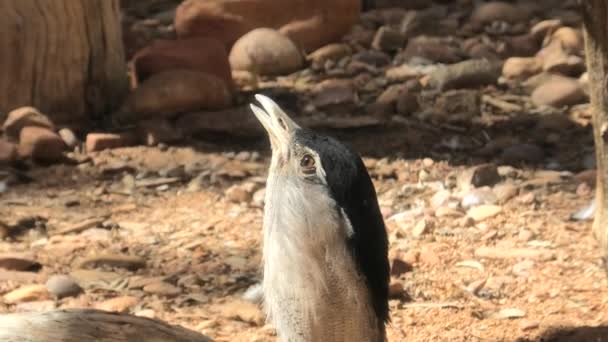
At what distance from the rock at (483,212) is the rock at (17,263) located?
1.79m

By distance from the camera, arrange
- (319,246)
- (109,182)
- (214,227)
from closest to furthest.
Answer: (319,246)
(214,227)
(109,182)

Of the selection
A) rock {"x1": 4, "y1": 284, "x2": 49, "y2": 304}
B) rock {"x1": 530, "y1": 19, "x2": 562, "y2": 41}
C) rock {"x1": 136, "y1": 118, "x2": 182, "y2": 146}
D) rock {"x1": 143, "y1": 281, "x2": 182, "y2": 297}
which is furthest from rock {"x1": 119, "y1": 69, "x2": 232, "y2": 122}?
rock {"x1": 530, "y1": 19, "x2": 562, "y2": 41}

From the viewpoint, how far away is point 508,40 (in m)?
7.80

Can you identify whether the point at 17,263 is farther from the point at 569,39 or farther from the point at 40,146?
the point at 569,39

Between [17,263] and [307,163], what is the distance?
168cm

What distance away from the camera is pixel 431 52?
7496 mm

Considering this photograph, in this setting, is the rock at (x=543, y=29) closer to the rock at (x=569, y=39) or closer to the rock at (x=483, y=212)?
the rock at (x=569, y=39)

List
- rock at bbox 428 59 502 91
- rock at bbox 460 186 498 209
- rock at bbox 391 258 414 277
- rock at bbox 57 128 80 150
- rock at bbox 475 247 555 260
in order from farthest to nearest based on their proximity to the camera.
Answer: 1. rock at bbox 428 59 502 91
2. rock at bbox 57 128 80 150
3. rock at bbox 460 186 498 209
4. rock at bbox 475 247 555 260
5. rock at bbox 391 258 414 277

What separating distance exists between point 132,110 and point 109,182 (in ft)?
2.57

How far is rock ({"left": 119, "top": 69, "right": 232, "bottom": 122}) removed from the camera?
20.8 ft

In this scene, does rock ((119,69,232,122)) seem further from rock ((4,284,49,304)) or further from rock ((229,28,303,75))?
rock ((4,284,49,304))

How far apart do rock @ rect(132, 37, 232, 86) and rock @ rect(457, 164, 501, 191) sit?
5.55 feet

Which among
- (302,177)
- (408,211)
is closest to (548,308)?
(408,211)

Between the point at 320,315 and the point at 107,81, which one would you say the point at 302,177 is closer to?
the point at 320,315
